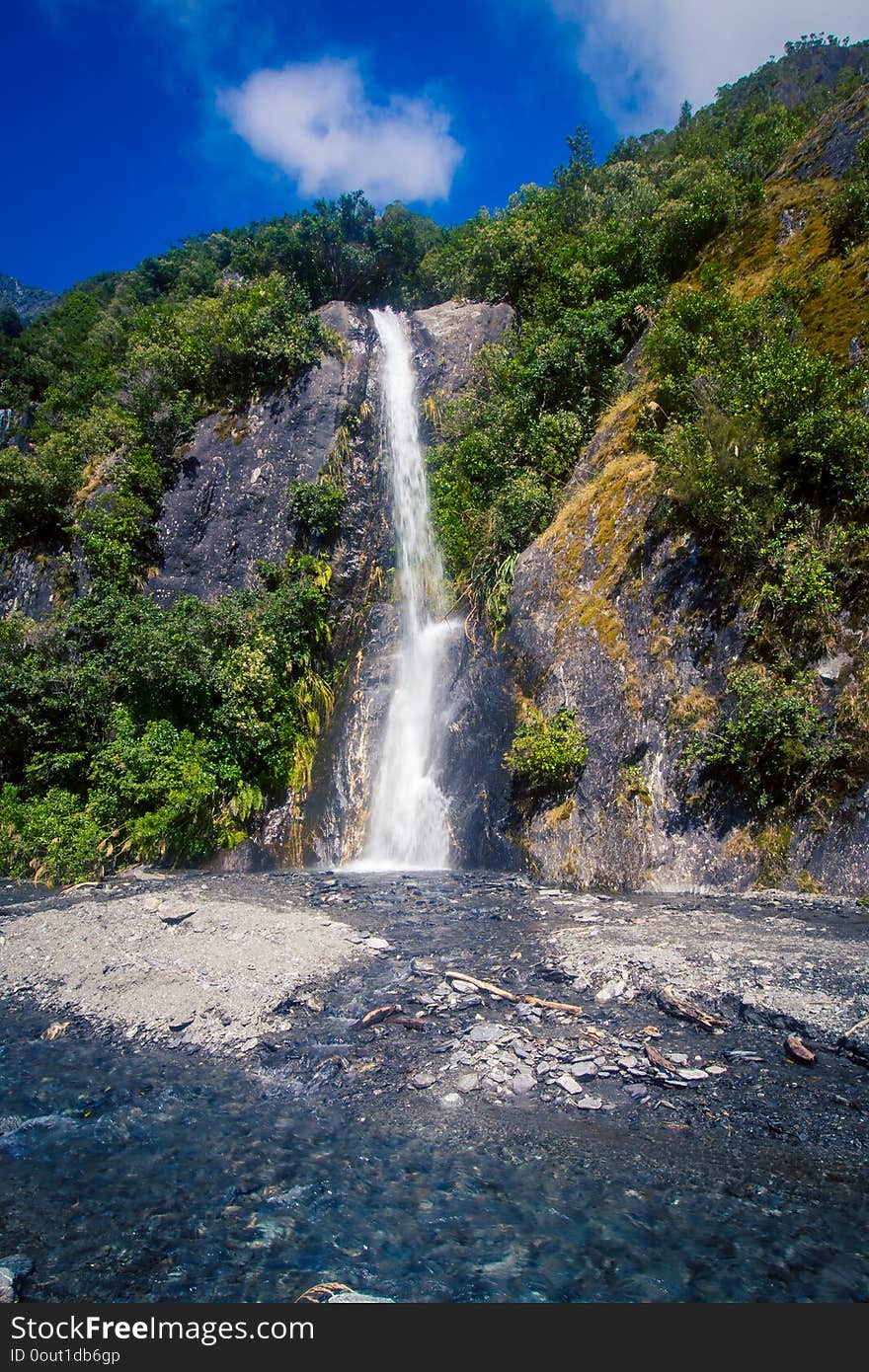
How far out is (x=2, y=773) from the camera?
16609 mm

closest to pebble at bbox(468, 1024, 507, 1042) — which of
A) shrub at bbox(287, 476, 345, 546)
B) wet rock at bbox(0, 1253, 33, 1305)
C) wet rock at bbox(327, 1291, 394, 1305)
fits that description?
wet rock at bbox(327, 1291, 394, 1305)

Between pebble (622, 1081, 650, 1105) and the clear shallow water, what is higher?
pebble (622, 1081, 650, 1105)

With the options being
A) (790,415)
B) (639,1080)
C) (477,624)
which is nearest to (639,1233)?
(639,1080)

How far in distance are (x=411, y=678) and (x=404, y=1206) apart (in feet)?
47.4

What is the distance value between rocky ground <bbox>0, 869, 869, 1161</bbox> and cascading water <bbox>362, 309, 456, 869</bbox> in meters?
4.86

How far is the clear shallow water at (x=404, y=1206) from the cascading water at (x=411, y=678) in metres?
9.29

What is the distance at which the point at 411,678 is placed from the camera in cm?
1822

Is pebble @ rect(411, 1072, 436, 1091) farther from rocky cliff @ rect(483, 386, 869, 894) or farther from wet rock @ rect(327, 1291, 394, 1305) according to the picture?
rocky cliff @ rect(483, 386, 869, 894)

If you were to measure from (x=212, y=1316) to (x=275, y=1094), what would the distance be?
2084 millimetres

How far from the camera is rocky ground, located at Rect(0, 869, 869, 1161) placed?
519cm

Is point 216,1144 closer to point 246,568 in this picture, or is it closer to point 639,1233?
point 639,1233

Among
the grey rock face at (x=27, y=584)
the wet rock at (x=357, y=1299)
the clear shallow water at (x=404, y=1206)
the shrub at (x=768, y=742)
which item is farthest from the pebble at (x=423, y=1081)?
the grey rock face at (x=27, y=584)

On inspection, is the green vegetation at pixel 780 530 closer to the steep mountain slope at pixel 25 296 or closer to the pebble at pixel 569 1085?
the pebble at pixel 569 1085

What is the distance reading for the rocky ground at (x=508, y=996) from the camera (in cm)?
519
